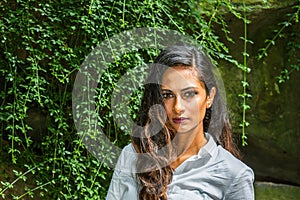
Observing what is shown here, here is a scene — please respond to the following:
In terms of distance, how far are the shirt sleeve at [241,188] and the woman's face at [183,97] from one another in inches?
6.6

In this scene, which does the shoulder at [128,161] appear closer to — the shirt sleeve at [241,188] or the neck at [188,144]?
the neck at [188,144]

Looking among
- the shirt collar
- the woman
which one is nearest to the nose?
the woman

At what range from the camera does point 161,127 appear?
1479mm

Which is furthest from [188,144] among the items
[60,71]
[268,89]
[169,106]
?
[268,89]

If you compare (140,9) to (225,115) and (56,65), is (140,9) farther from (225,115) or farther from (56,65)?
(225,115)

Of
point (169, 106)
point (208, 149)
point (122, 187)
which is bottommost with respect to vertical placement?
point (122, 187)

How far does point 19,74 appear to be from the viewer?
2.11 metres

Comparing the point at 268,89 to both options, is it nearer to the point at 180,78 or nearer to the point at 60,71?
the point at 60,71

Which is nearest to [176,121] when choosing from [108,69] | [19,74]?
[108,69]

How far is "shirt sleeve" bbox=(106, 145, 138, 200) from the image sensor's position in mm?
1448

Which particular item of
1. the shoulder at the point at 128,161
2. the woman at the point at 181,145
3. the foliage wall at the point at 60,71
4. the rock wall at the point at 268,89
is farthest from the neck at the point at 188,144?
the rock wall at the point at 268,89

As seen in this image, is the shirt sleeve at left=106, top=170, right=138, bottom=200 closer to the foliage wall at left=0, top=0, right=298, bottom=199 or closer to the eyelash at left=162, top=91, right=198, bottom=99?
the eyelash at left=162, top=91, right=198, bottom=99

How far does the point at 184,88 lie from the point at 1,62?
95 centimetres

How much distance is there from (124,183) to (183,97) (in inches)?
10.5
